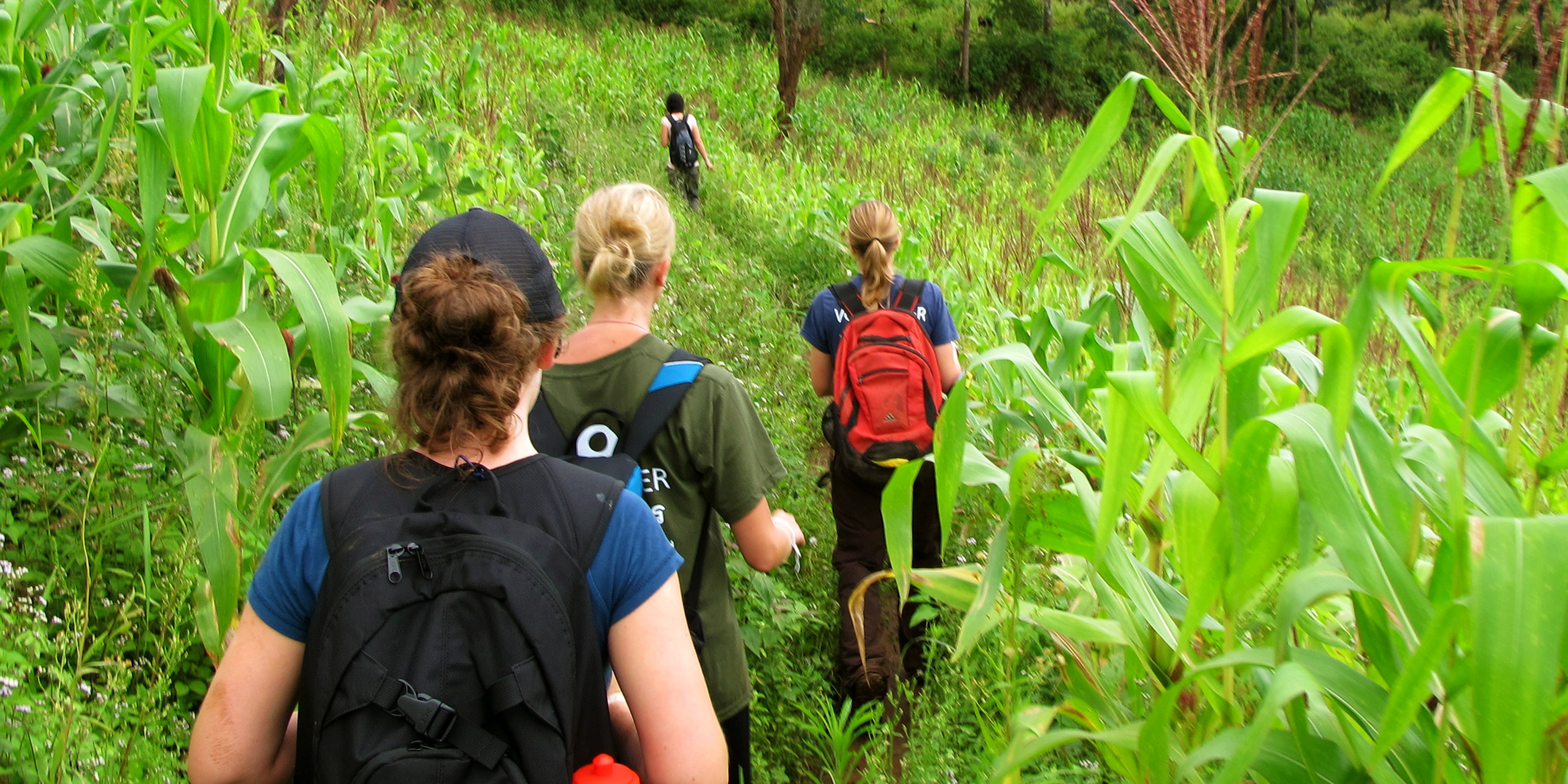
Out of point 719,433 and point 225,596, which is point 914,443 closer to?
point 719,433

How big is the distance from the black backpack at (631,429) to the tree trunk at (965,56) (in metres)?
23.1

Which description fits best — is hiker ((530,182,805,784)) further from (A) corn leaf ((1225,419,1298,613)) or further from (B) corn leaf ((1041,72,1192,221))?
(A) corn leaf ((1225,419,1298,613))

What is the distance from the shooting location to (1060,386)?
9.57ft

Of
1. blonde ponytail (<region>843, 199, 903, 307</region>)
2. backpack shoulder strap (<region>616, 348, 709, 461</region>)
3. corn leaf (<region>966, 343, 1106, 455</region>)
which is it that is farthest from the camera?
blonde ponytail (<region>843, 199, 903, 307</region>)

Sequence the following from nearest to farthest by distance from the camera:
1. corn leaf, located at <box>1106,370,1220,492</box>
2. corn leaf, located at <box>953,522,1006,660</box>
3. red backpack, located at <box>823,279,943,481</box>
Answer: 1. corn leaf, located at <box>1106,370,1220,492</box>
2. corn leaf, located at <box>953,522,1006,660</box>
3. red backpack, located at <box>823,279,943,481</box>

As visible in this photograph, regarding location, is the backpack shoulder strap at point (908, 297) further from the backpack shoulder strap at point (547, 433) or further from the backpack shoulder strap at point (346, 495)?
the backpack shoulder strap at point (346, 495)

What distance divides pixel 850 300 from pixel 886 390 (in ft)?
1.25

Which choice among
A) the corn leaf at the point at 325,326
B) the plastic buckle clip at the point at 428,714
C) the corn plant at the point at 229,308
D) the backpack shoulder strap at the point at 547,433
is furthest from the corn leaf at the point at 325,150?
the plastic buckle clip at the point at 428,714

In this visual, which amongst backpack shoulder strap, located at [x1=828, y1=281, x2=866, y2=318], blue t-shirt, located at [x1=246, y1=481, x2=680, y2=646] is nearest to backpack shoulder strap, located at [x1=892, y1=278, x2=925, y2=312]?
backpack shoulder strap, located at [x1=828, y1=281, x2=866, y2=318]

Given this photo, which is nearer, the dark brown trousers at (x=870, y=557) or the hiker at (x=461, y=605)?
the hiker at (x=461, y=605)

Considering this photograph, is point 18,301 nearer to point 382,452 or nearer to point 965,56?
point 382,452

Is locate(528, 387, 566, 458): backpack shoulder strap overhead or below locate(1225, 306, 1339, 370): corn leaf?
below

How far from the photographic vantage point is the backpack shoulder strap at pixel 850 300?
11.0ft

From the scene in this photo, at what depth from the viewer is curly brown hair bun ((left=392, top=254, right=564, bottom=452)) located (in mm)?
1246
